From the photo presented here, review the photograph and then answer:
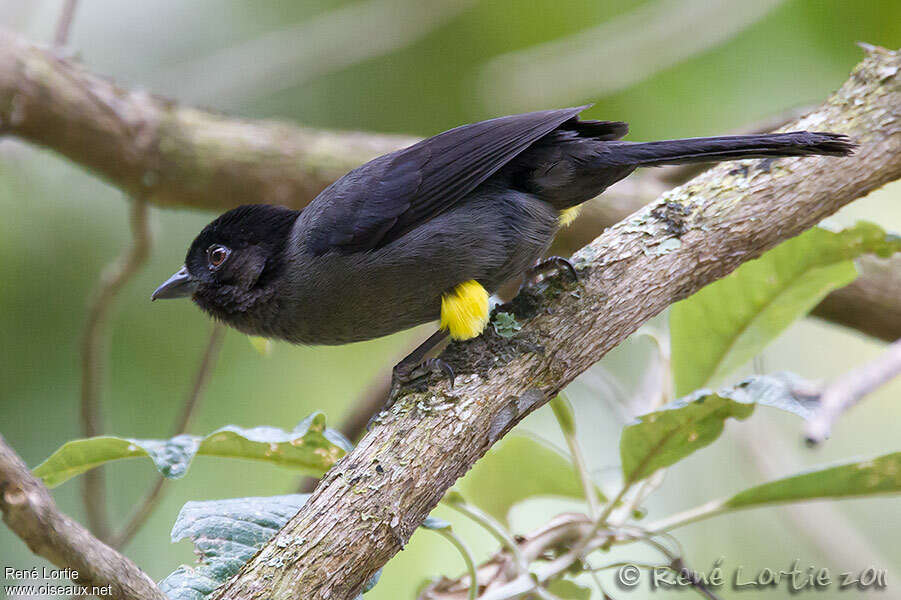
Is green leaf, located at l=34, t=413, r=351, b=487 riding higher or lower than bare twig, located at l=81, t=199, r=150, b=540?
lower

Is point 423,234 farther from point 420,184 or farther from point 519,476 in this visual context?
point 519,476

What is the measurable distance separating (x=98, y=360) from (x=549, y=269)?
210 cm

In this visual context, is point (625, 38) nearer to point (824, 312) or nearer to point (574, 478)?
point (824, 312)

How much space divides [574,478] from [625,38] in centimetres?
242

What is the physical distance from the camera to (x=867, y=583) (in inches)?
118

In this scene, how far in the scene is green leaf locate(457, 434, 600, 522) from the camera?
10.3 ft

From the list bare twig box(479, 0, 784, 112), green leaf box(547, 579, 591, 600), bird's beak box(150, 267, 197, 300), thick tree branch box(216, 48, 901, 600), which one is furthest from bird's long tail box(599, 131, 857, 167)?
bare twig box(479, 0, 784, 112)

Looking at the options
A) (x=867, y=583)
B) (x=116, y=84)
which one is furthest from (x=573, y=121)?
(x=116, y=84)

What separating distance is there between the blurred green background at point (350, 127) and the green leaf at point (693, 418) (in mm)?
1976

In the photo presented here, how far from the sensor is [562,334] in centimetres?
259

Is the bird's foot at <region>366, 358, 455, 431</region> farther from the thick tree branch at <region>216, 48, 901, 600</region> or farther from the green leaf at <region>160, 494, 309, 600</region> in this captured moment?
the green leaf at <region>160, 494, 309, 600</region>

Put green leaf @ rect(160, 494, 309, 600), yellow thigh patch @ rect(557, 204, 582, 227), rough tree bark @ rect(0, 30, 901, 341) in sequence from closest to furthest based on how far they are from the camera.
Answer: green leaf @ rect(160, 494, 309, 600) → yellow thigh patch @ rect(557, 204, 582, 227) → rough tree bark @ rect(0, 30, 901, 341)

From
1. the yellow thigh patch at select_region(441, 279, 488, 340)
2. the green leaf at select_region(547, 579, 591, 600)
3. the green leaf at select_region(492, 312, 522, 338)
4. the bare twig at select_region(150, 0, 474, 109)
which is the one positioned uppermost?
the bare twig at select_region(150, 0, 474, 109)

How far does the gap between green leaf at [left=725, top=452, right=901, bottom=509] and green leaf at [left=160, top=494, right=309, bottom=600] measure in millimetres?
1448
